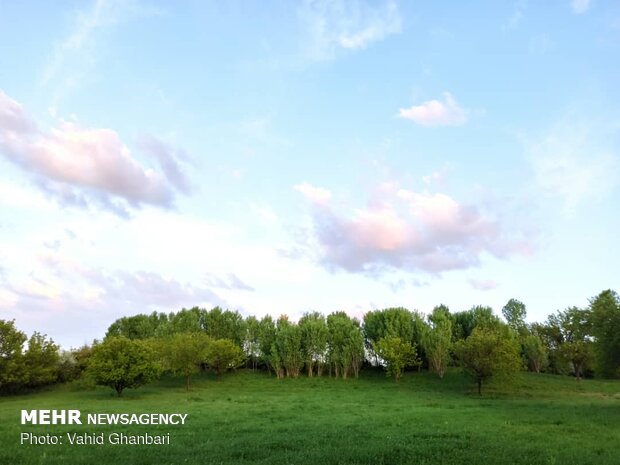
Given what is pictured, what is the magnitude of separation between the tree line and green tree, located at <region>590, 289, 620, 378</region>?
23cm

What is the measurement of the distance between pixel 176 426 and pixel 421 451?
14.4 meters

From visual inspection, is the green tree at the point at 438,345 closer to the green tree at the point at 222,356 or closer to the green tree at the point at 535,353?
the green tree at the point at 535,353

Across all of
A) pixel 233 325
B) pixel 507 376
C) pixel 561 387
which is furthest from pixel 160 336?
pixel 561 387

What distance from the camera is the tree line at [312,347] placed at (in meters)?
58.2

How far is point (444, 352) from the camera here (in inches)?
3332

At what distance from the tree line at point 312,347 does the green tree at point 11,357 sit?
0.48 feet

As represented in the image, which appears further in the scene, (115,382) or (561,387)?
(561,387)

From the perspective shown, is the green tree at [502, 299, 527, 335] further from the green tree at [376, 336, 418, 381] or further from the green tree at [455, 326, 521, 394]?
the green tree at [455, 326, 521, 394]

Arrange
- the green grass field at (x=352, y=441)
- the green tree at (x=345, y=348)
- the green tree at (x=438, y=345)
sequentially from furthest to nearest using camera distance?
the green tree at (x=345, y=348)
the green tree at (x=438, y=345)
the green grass field at (x=352, y=441)

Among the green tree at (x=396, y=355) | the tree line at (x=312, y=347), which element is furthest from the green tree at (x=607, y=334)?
the green tree at (x=396, y=355)

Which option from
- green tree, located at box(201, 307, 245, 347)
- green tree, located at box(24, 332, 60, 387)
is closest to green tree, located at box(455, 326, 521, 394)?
green tree, located at box(201, 307, 245, 347)

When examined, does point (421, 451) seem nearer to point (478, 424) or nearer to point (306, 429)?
point (306, 429)

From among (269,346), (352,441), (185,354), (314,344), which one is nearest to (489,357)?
(314,344)

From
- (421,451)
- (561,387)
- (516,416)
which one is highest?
(421,451)
